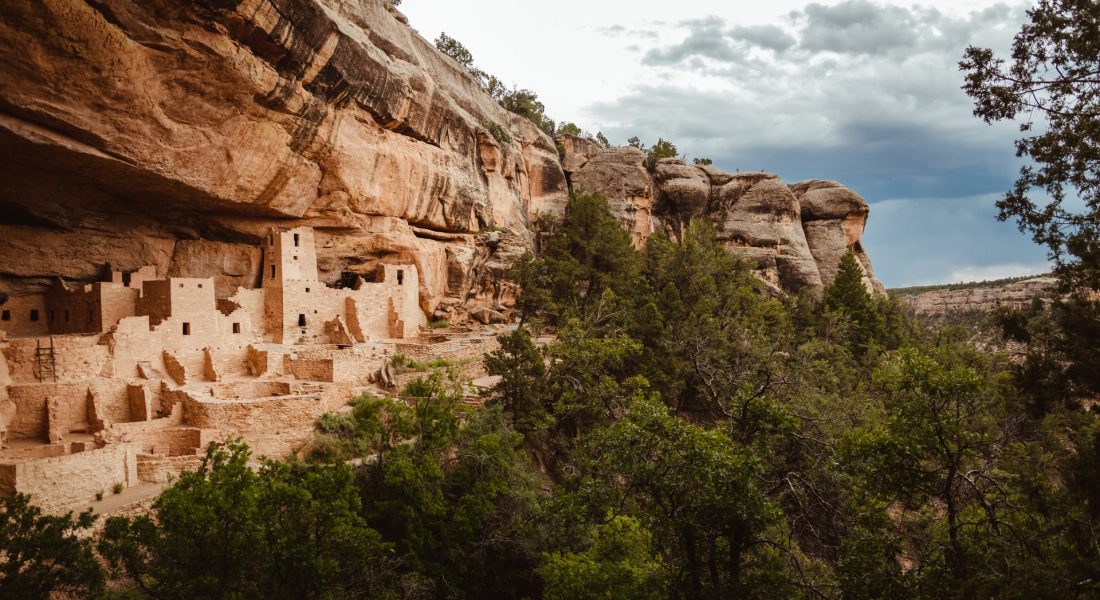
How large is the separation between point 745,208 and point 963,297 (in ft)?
152

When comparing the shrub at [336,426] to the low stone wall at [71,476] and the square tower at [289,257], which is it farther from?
the square tower at [289,257]

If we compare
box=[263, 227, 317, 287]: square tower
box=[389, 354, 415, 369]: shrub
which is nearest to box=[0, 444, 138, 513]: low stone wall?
box=[389, 354, 415, 369]: shrub

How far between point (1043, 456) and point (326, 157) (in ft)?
75.5

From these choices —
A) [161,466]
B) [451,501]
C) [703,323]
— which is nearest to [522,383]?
[451,501]

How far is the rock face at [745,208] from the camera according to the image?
40.1 metres

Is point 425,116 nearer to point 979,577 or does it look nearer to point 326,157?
point 326,157

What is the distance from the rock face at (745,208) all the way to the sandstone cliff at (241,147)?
9139 millimetres

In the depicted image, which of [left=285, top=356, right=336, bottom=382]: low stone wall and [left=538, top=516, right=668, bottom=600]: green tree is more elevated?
[left=285, top=356, right=336, bottom=382]: low stone wall

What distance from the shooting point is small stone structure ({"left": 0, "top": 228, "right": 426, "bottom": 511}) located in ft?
43.9

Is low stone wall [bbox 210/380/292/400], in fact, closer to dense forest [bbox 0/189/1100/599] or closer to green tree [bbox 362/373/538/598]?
dense forest [bbox 0/189/1100/599]

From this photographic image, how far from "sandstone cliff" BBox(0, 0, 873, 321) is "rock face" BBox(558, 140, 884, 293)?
30.0 ft

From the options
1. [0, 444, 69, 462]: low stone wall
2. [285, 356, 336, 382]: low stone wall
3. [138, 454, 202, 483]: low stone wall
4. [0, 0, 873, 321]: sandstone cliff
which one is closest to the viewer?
[0, 444, 69, 462]: low stone wall

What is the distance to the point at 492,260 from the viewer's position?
2945 cm

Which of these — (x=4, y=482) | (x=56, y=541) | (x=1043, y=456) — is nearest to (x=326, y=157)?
(x=4, y=482)
